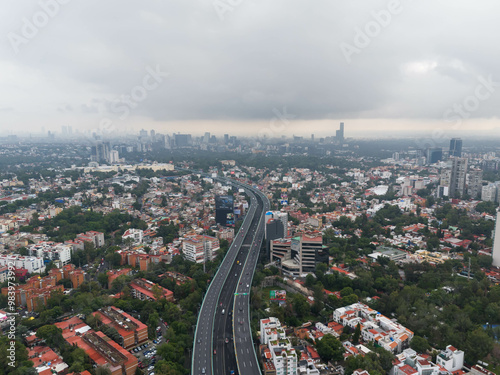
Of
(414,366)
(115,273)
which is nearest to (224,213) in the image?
(115,273)

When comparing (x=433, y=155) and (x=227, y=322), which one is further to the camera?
(x=433, y=155)

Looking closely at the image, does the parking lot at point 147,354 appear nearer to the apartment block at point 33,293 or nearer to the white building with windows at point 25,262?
the apartment block at point 33,293

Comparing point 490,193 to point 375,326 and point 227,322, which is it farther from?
point 227,322

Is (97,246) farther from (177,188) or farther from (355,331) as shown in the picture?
(177,188)

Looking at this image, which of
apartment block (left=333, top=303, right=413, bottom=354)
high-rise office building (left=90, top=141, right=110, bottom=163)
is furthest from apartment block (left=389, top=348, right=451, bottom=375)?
high-rise office building (left=90, top=141, right=110, bottom=163)

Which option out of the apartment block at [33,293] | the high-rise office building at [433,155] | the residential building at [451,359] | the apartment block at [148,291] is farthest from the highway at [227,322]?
the high-rise office building at [433,155]

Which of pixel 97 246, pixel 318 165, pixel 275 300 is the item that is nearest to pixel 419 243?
pixel 275 300
